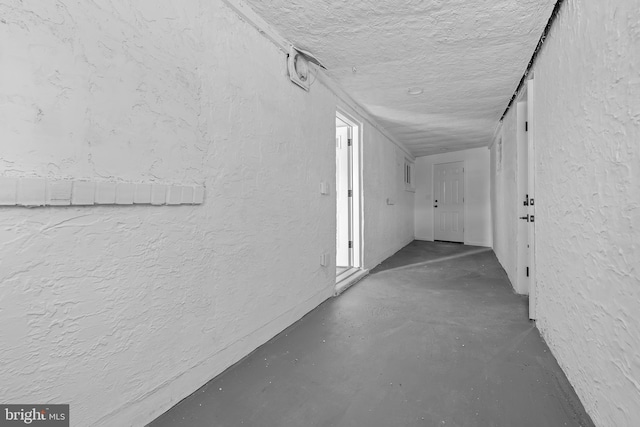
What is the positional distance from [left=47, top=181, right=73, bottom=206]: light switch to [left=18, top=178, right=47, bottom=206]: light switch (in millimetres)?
13

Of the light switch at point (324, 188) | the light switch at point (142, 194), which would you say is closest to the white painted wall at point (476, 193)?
the light switch at point (324, 188)

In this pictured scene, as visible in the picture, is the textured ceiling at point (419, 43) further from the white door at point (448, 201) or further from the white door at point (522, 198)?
the white door at point (448, 201)

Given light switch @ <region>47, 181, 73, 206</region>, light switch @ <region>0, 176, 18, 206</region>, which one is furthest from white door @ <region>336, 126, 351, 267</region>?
light switch @ <region>0, 176, 18, 206</region>

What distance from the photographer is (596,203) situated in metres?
1.29

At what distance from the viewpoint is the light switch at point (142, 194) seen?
126cm

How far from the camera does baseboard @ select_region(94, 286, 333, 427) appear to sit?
48.9 inches

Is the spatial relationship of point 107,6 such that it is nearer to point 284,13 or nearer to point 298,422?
point 284,13

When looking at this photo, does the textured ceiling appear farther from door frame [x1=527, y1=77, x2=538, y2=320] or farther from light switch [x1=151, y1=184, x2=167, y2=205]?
light switch [x1=151, y1=184, x2=167, y2=205]

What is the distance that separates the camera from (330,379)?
5.42 ft

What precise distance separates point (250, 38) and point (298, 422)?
2166 millimetres

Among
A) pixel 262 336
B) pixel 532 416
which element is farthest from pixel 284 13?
pixel 532 416

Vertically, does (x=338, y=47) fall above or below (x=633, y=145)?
above

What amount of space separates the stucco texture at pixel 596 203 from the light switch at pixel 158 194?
180 centimetres

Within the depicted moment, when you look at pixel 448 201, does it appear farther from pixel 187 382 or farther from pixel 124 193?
pixel 124 193
